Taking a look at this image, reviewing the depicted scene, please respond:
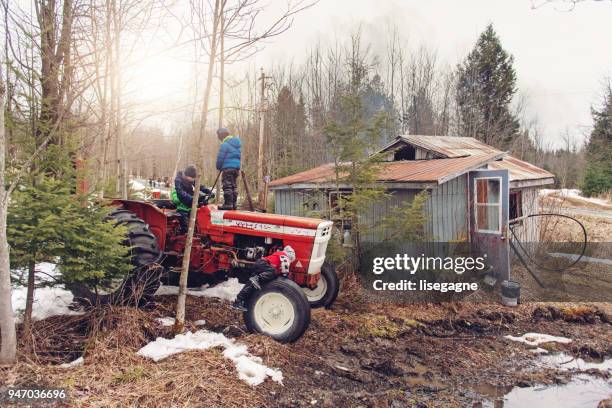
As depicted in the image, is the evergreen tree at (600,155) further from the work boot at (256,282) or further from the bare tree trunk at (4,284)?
the bare tree trunk at (4,284)

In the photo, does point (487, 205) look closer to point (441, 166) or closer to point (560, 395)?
point (441, 166)

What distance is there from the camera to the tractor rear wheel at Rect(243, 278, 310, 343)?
4414 millimetres

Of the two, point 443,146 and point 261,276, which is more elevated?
point 443,146

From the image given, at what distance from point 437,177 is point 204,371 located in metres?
5.92

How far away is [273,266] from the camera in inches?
183

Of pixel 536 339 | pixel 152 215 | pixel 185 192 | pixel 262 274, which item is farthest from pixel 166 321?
pixel 536 339

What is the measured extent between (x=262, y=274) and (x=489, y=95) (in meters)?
26.9

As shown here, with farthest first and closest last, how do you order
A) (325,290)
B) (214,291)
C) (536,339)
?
(214,291), (325,290), (536,339)

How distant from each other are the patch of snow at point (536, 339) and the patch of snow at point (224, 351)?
3.58 metres

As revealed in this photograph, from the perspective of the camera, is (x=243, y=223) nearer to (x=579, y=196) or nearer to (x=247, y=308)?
(x=247, y=308)

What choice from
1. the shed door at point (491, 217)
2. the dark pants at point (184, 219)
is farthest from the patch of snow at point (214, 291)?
the shed door at point (491, 217)

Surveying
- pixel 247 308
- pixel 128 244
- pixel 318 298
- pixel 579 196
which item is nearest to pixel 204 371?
pixel 247 308

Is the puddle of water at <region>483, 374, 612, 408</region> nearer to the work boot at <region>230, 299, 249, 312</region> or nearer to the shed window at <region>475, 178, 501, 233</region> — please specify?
the work boot at <region>230, 299, 249, 312</region>

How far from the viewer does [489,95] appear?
2725 centimetres
